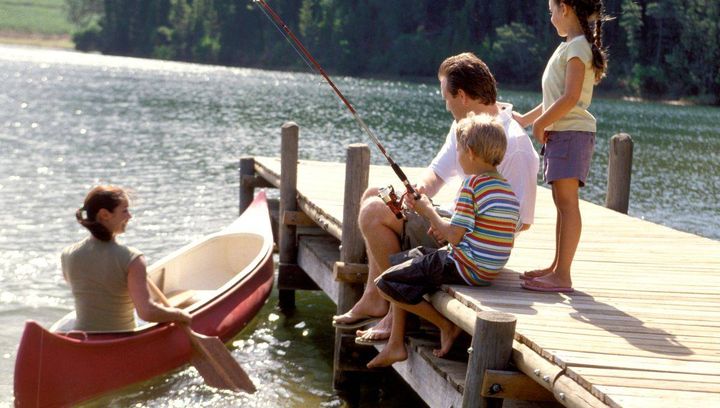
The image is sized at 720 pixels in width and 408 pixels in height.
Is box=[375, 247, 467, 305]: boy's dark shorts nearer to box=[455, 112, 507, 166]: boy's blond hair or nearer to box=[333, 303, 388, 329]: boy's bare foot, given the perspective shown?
box=[455, 112, 507, 166]: boy's blond hair

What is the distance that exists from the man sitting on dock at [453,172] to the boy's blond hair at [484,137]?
337 millimetres

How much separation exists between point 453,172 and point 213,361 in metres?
2.53

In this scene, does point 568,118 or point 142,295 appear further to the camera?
point 142,295

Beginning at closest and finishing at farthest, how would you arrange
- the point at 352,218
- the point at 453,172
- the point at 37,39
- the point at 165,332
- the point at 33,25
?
the point at 453,172 → the point at 352,218 → the point at 165,332 → the point at 37,39 → the point at 33,25

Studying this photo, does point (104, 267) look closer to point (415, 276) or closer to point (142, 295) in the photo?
point (142, 295)

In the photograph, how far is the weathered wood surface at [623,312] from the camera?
4211mm

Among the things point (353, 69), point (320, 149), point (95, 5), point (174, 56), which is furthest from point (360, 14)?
point (320, 149)

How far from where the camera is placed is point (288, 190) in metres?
9.31

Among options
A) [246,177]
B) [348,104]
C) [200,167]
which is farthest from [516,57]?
[348,104]

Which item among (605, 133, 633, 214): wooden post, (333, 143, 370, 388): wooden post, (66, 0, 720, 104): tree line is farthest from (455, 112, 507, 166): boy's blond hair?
(66, 0, 720, 104): tree line

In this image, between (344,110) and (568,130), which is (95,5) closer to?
(344,110)

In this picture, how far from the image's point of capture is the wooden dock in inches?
167

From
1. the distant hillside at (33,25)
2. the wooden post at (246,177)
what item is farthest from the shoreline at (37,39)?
the wooden post at (246,177)

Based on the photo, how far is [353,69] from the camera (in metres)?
91.4
